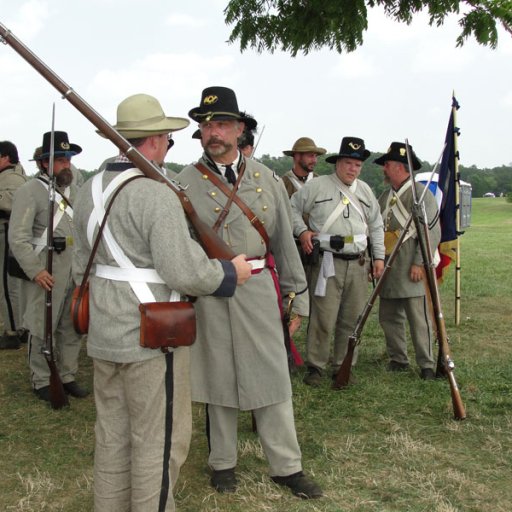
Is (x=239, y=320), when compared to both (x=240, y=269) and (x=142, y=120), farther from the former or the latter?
(x=142, y=120)

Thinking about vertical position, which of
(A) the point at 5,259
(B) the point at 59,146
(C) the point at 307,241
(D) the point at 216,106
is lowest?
(A) the point at 5,259

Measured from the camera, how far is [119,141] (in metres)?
3.13

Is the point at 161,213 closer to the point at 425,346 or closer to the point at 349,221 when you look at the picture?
the point at 349,221

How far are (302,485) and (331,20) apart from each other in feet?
15.5

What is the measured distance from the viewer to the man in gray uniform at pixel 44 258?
224 inches

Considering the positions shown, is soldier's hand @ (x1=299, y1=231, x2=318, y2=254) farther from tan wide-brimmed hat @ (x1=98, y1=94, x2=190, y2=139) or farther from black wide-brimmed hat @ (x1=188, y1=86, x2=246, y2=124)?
tan wide-brimmed hat @ (x1=98, y1=94, x2=190, y2=139)

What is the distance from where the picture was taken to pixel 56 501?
4.05 meters

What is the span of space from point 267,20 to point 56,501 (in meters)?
5.50

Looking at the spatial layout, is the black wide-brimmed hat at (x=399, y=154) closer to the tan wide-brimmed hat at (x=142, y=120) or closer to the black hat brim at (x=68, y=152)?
the black hat brim at (x=68, y=152)

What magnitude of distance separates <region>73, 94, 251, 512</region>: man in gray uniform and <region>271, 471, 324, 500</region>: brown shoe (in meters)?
0.96

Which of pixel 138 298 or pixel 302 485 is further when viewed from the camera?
pixel 302 485

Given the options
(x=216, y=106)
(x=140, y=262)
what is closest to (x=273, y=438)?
(x=140, y=262)

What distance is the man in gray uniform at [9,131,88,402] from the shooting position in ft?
18.6

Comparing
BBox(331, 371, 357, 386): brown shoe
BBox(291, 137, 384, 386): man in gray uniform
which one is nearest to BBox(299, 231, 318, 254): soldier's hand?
BBox(291, 137, 384, 386): man in gray uniform
